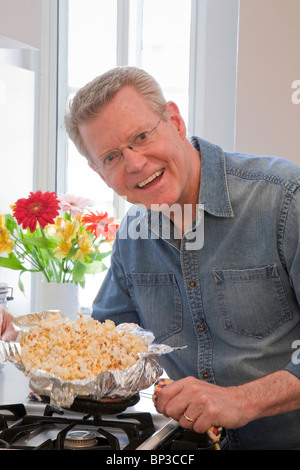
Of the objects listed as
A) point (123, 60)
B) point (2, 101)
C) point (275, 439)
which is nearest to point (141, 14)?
point (123, 60)

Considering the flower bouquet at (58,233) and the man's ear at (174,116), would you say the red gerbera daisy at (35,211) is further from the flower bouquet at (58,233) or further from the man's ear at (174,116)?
the man's ear at (174,116)

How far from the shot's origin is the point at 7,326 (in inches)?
51.7

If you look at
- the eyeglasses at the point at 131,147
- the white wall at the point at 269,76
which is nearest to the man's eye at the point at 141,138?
the eyeglasses at the point at 131,147

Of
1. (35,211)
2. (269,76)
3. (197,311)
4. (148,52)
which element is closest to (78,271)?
(35,211)

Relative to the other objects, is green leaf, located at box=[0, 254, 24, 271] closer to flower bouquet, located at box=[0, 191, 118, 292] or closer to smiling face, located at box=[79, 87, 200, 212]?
flower bouquet, located at box=[0, 191, 118, 292]

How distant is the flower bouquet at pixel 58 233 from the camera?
5.83 ft

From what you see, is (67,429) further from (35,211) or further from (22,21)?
(22,21)

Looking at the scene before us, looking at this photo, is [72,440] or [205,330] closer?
[72,440]

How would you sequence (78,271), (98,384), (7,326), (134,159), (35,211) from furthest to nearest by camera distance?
(78,271) < (35,211) < (7,326) < (134,159) < (98,384)

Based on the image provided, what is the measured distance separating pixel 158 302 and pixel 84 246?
1.76ft

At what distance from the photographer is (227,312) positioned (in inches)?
47.6

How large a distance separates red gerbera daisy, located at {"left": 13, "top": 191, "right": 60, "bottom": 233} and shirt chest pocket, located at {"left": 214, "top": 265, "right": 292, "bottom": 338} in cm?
72
